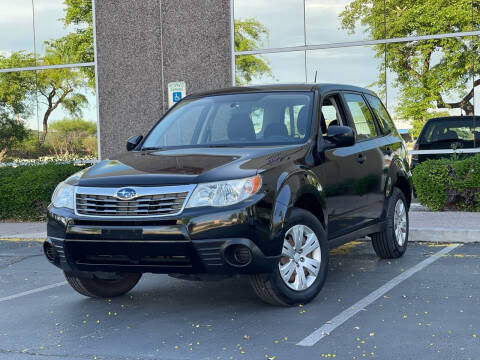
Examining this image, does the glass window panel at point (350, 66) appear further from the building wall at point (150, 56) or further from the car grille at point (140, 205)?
the car grille at point (140, 205)

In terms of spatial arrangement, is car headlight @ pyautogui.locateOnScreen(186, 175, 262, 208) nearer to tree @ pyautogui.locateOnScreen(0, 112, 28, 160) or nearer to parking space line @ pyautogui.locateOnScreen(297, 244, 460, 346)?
parking space line @ pyautogui.locateOnScreen(297, 244, 460, 346)

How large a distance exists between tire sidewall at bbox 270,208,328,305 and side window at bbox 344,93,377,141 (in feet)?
5.27

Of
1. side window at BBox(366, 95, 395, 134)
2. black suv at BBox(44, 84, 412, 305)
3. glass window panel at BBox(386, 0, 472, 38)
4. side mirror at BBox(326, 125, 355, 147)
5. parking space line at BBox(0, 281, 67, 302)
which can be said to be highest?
glass window panel at BBox(386, 0, 472, 38)

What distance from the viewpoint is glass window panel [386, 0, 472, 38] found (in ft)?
44.8

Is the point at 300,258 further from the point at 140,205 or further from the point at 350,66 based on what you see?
the point at 350,66

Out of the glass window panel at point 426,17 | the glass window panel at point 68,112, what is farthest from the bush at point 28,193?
the glass window panel at point 426,17

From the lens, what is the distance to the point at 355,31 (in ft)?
48.3

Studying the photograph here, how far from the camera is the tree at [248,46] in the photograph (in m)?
15.5

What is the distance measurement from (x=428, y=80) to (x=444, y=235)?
4957mm

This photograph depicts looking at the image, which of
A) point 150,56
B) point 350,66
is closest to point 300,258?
point 350,66

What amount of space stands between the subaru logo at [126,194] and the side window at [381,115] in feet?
11.3

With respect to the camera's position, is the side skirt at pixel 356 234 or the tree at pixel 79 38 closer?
the side skirt at pixel 356 234

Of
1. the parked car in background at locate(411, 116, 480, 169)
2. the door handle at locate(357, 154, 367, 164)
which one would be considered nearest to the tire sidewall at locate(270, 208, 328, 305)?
the door handle at locate(357, 154, 367, 164)

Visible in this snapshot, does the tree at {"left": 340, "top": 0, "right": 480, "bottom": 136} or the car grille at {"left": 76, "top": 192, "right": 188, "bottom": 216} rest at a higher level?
the tree at {"left": 340, "top": 0, "right": 480, "bottom": 136}
